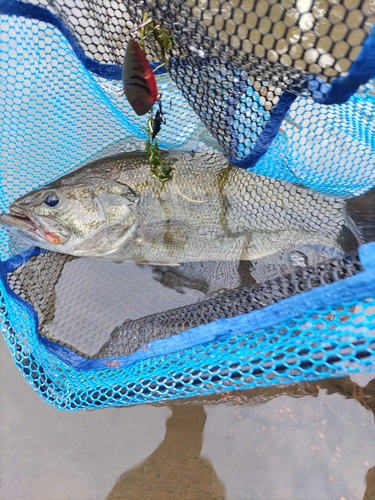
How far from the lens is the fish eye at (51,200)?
8.24ft

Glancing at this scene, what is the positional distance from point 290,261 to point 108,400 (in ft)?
4.99

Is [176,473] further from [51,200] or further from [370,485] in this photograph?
[51,200]

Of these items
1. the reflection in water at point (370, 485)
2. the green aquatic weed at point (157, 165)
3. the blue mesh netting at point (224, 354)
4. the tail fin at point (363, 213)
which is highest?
the green aquatic weed at point (157, 165)

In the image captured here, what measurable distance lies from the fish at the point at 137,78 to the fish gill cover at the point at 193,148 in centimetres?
28

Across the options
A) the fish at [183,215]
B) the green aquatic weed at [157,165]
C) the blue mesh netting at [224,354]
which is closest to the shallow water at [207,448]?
the blue mesh netting at [224,354]

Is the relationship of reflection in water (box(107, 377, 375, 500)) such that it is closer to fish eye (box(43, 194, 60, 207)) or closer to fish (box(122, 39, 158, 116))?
fish eye (box(43, 194, 60, 207))

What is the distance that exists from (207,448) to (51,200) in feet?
6.48

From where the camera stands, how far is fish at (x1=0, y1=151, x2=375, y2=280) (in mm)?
2488

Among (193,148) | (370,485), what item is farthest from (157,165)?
(370,485)

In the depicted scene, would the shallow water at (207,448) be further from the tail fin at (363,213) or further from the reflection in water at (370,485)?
the tail fin at (363,213)

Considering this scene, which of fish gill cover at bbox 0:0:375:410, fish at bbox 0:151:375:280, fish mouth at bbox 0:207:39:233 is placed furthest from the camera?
fish at bbox 0:151:375:280

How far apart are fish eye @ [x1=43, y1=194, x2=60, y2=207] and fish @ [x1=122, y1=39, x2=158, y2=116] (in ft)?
3.95

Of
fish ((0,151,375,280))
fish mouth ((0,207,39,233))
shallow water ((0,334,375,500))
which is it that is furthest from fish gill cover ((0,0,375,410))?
shallow water ((0,334,375,500))

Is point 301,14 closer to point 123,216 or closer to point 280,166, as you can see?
point 280,166
